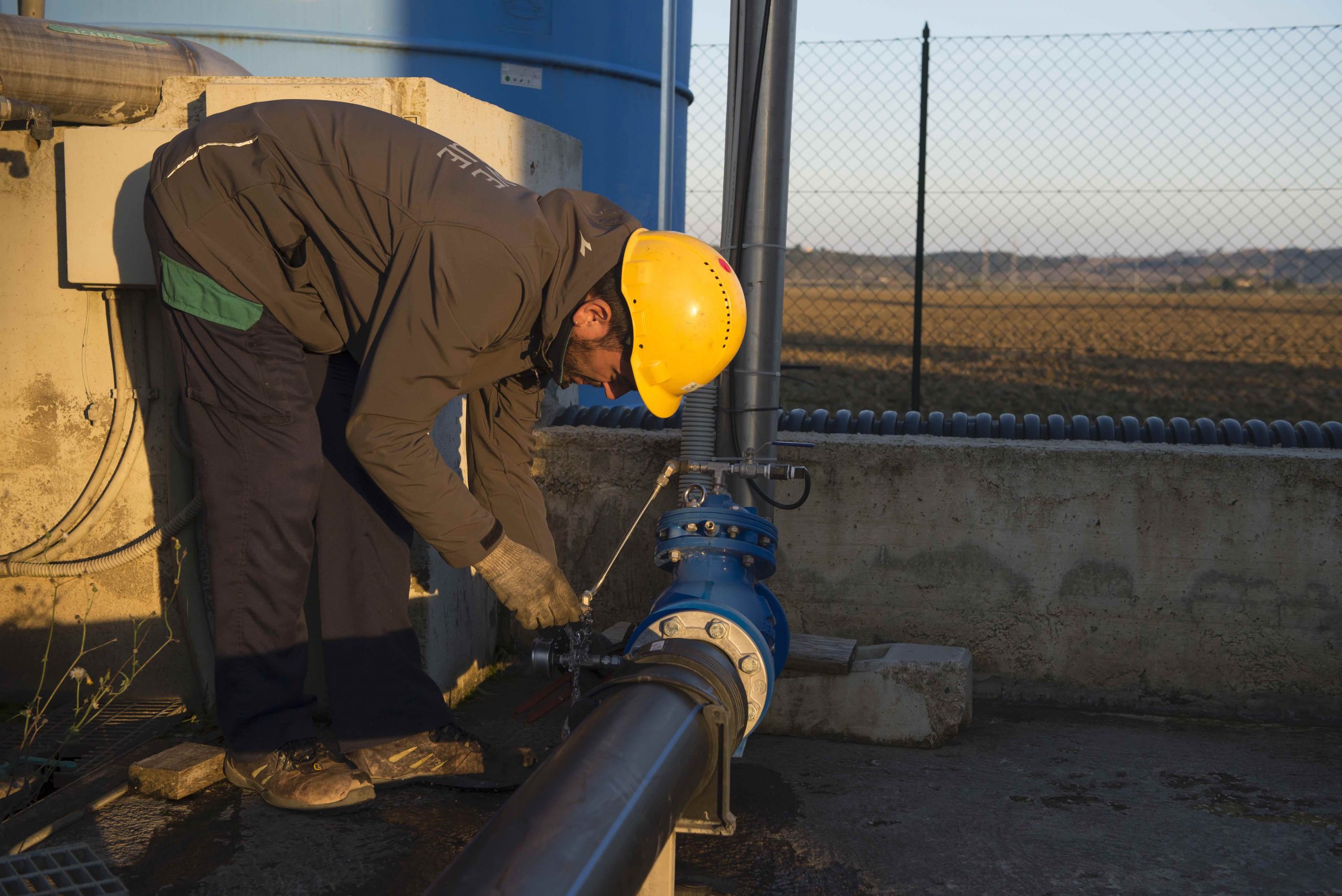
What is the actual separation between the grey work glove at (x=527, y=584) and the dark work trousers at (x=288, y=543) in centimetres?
43

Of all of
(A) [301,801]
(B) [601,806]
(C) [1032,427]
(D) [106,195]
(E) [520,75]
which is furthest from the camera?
(E) [520,75]

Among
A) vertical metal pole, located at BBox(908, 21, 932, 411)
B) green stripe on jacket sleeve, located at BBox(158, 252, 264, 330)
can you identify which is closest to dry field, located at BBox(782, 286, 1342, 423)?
vertical metal pole, located at BBox(908, 21, 932, 411)

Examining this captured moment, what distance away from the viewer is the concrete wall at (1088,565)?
11.3 feet

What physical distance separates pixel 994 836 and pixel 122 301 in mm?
2747

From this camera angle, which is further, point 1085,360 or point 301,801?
point 1085,360

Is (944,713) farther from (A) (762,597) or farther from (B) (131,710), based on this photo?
(B) (131,710)

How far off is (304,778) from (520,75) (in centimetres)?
486

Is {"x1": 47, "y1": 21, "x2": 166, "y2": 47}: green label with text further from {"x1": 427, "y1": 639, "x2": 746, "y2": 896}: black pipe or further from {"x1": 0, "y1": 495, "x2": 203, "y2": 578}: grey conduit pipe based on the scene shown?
{"x1": 427, "y1": 639, "x2": 746, "y2": 896}: black pipe

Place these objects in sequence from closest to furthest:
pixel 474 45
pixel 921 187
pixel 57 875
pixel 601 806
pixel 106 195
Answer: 1. pixel 601 806
2. pixel 57 875
3. pixel 106 195
4. pixel 921 187
5. pixel 474 45

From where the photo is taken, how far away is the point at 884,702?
3225mm

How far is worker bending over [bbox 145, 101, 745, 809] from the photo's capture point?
2.29 meters

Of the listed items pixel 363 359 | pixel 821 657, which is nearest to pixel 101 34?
pixel 363 359

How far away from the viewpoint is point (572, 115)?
21.7 ft

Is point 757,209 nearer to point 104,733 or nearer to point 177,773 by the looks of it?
point 177,773
